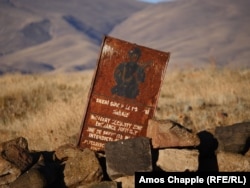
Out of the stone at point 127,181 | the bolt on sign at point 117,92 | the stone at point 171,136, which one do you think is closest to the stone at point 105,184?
the stone at point 127,181

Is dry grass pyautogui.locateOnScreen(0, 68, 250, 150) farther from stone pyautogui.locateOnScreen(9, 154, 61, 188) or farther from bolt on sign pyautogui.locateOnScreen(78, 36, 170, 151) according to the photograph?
stone pyautogui.locateOnScreen(9, 154, 61, 188)

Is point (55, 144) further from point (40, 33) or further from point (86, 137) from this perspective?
point (40, 33)

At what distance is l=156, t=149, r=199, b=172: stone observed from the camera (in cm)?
736

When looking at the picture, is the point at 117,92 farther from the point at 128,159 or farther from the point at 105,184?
the point at 105,184

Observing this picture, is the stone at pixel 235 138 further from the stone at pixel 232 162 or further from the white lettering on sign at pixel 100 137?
the white lettering on sign at pixel 100 137

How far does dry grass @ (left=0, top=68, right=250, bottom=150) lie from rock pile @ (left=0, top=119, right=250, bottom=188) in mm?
1696

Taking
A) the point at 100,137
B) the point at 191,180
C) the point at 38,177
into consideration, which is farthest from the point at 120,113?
the point at 191,180

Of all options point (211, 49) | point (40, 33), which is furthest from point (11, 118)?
point (40, 33)

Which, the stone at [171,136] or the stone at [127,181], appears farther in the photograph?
the stone at [171,136]

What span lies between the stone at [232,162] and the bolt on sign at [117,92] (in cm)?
158

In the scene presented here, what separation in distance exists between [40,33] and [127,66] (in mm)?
195305

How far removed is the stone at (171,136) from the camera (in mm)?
7574

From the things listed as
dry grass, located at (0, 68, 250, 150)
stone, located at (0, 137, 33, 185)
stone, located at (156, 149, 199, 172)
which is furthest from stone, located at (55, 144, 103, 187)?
dry grass, located at (0, 68, 250, 150)

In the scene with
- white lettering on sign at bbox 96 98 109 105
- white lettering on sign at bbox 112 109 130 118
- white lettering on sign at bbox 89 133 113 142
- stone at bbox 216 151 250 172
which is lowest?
stone at bbox 216 151 250 172
